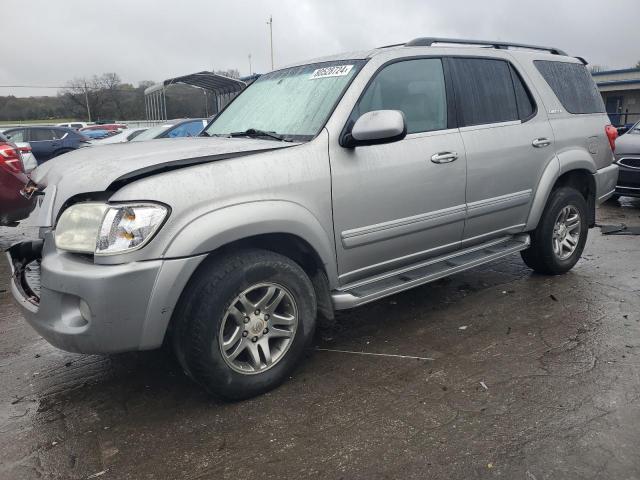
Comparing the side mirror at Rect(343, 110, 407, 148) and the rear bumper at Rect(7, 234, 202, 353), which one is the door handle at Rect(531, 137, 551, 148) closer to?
the side mirror at Rect(343, 110, 407, 148)

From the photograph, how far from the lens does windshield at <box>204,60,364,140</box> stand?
11.1 ft

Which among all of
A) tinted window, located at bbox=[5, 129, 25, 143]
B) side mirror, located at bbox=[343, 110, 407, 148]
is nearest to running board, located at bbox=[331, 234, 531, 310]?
side mirror, located at bbox=[343, 110, 407, 148]

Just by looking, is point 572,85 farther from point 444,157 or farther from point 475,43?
point 444,157

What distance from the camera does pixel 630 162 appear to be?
872 centimetres

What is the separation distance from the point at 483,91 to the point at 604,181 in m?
1.86

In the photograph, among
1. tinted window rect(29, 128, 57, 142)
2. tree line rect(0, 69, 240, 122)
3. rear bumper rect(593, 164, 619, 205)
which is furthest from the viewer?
tree line rect(0, 69, 240, 122)

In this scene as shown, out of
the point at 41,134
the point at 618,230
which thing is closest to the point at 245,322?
the point at 618,230

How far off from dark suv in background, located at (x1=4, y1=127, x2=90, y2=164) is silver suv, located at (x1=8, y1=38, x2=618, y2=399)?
47.3 feet

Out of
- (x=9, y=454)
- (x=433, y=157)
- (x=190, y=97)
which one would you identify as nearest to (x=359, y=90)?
(x=433, y=157)

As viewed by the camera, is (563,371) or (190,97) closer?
(563,371)

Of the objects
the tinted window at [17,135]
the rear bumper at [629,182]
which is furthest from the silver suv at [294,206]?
the tinted window at [17,135]

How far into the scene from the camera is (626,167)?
8742 mm

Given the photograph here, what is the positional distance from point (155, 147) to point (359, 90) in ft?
4.22

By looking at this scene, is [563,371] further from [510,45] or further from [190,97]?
[190,97]
